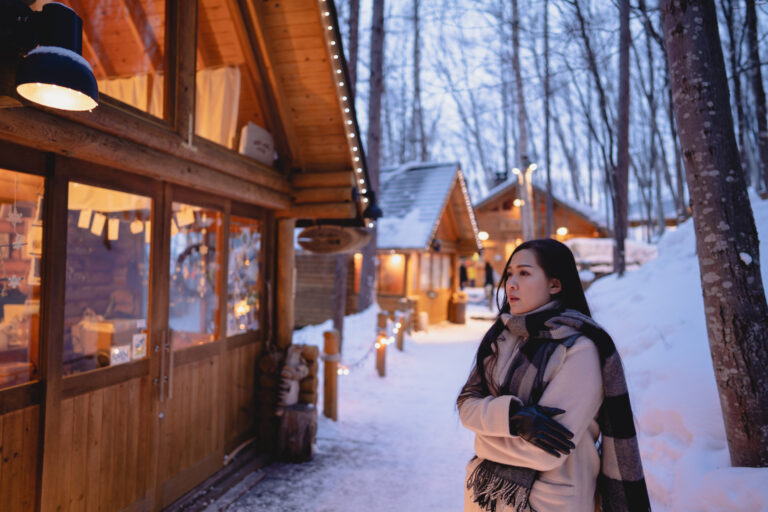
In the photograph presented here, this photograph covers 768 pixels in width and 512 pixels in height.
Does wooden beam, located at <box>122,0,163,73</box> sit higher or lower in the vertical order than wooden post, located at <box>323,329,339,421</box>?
higher

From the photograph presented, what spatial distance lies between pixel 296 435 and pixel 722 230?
4440 millimetres

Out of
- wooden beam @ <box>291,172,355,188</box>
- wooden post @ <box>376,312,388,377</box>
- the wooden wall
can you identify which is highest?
wooden beam @ <box>291,172,355,188</box>

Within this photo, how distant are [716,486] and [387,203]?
15467mm

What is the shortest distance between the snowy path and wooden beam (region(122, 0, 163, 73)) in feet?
12.8

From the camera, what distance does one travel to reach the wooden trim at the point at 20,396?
2.77m

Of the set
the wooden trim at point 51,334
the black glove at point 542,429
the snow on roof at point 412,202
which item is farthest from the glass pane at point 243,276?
the snow on roof at point 412,202

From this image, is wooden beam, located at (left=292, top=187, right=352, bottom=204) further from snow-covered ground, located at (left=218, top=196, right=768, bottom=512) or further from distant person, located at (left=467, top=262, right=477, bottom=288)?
distant person, located at (left=467, top=262, right=477, bottom=288)

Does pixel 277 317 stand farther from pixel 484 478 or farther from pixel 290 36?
pixel 484 478

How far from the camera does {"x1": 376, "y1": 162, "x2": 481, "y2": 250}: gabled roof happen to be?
15.8 m

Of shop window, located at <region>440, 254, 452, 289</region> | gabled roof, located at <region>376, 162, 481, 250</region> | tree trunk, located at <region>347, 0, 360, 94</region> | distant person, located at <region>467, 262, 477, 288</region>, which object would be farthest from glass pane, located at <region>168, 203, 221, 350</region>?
distant person, located at <region>467, 262, 477, 288</region>

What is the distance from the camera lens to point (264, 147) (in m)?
5.59

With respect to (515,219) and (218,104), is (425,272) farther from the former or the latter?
(218,104)

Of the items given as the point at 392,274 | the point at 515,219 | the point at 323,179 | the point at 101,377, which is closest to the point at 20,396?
the point at 101,377

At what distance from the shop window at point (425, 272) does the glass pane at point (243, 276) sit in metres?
11.7
